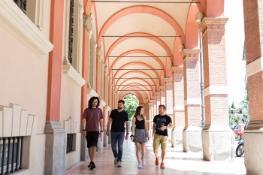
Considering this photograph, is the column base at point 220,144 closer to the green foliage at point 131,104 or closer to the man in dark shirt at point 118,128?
the man in dark shirt at point 118,128

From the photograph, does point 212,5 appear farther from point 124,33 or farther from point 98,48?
point 124,33

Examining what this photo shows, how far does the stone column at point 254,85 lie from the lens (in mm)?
6926

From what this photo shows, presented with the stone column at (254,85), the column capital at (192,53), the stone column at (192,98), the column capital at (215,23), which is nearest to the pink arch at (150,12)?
the column capital at (192,53)

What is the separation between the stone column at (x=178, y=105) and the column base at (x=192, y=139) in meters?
3.94

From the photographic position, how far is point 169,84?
25.7 meters

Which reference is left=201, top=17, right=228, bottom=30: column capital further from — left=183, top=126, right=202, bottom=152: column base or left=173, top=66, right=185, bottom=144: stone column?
left=173, top=66, right=185, bottom=144: stone column

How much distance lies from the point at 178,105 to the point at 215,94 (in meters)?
8.92

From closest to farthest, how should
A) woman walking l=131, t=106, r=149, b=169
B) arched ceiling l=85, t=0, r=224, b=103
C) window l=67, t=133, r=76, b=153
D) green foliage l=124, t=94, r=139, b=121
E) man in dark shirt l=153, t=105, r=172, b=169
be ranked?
man in dark shirt l=153, t=105, r=172, b=169 < woman walking l=131, t=106, r=149, b=169 < window l=67, t=133, r=76, b=153 < arched ceiling l=85, t=0, r=224, b=103 < green foliage l=124, t=94, r=139, b=121

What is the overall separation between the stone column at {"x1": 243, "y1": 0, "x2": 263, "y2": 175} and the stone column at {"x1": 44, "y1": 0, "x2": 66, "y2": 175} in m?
3.89

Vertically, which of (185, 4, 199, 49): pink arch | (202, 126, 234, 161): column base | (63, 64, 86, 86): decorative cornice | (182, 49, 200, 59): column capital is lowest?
(202, 126, 234, 161): column base

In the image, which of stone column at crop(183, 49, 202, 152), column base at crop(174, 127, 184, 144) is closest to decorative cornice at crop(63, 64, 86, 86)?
stone column at crop(183, 49, 202, 152)

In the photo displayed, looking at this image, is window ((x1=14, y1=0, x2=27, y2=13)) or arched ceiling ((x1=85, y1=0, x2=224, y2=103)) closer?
window ((x1=14, y1=0, x2=27, y2=13))

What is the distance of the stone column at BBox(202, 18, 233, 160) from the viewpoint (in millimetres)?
10930

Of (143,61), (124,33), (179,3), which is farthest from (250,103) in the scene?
(143,61)
